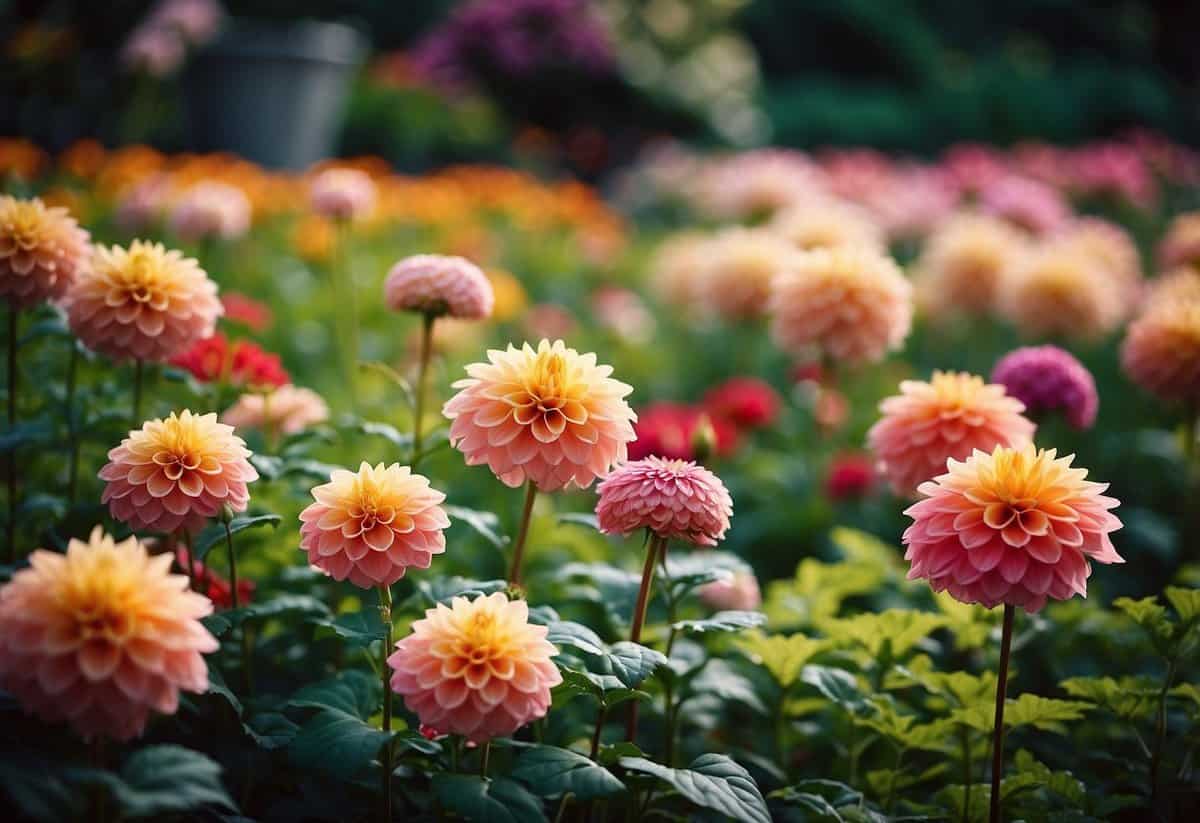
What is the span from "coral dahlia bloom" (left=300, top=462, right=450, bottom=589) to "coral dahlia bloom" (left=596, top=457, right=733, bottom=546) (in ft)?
0.83

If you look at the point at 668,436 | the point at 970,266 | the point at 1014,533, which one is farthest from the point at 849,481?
the point at 1014,533

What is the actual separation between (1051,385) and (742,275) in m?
1.34

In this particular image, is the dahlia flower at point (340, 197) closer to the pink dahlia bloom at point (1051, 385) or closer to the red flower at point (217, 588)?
the red flower at point (217, 588)

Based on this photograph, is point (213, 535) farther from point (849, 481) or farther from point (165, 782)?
point (849, 481)

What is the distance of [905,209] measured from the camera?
18.7 feet

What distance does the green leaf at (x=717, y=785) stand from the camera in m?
1.50

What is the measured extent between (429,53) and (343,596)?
7.93 metres

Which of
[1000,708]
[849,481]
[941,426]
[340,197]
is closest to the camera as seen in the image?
[1000,708]

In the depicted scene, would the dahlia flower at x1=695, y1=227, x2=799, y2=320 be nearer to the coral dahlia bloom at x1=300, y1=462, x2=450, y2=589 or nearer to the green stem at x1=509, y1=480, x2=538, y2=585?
the green stem at x1=509, y1=480, x2=538, y2=585

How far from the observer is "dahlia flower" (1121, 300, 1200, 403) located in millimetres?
2639

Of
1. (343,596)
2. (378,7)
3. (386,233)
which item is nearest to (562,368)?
(343,596)

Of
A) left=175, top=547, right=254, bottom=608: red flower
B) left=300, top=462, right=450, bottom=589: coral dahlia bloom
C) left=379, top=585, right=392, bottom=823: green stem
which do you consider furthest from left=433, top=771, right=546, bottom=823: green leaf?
left=175, top=547, right=254, bottom=608: red flower

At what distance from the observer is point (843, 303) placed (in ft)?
8.77

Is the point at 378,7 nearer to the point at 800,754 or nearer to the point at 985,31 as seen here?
the point at 985,31
